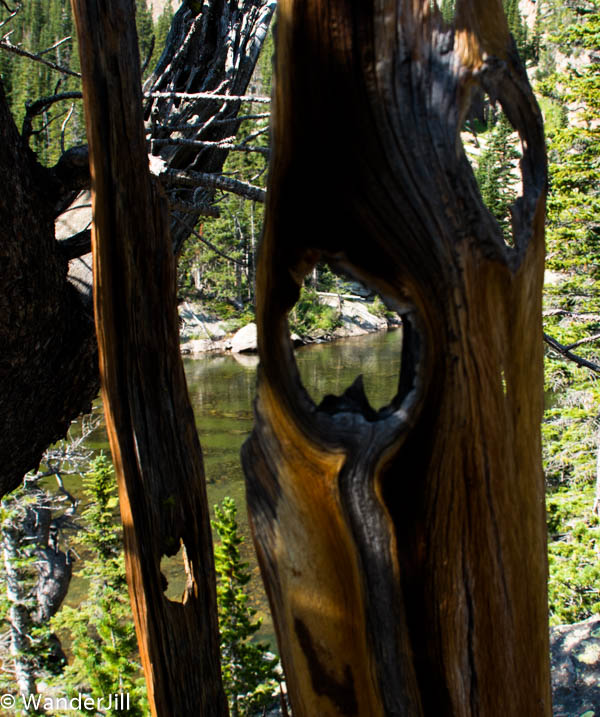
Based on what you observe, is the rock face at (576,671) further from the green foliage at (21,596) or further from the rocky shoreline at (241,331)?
the rocky shoreline at (241,331)

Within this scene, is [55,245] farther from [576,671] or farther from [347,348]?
[347,348]

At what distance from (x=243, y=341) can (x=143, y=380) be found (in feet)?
94.8

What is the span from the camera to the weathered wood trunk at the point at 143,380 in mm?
1118

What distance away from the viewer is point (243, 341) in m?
30.0

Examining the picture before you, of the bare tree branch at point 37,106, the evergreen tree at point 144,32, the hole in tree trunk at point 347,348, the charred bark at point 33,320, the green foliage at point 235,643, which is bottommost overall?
the green foliage at point 235,643

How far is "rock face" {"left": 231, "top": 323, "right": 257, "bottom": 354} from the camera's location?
29172mm

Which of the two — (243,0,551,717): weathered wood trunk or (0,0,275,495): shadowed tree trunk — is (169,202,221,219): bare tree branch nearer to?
(0,0,275,495): shadowed tree trunk

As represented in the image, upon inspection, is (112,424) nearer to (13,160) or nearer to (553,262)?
(13,160)

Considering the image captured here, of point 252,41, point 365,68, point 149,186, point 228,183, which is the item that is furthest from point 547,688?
point 252,41

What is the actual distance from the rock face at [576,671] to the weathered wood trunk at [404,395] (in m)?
2.51

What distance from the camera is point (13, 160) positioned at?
1598 millimetres

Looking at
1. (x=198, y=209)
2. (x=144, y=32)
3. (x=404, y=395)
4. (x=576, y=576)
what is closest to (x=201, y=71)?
(x=198, y=209)

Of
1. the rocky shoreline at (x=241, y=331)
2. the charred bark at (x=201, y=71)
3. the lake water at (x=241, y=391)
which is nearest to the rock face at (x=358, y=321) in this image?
the rocky shoreline at (x=241, y=331)

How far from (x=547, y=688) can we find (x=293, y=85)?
35.3 inches
